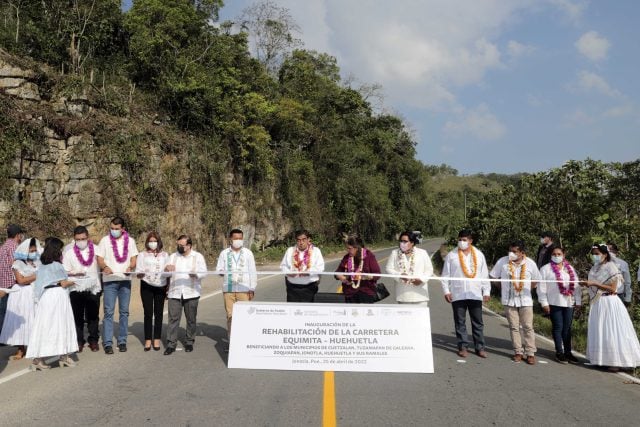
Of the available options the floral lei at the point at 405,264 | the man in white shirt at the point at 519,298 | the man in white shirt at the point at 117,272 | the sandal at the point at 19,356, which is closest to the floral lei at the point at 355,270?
the floral lei at the point at 405,264

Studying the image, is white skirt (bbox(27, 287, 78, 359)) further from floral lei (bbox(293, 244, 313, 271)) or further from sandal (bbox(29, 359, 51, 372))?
floral lei (bbox(293, 244, 313, 271))

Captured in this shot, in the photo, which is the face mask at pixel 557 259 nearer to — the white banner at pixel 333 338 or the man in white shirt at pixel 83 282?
the white banner at pixel 333 338

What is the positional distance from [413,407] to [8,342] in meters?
5.75

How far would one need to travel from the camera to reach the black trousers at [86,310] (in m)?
8.19

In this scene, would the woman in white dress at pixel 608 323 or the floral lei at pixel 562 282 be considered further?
the floral lei at pixel 562 282

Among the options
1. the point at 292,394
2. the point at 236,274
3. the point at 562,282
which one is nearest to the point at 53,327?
the point at 236,274

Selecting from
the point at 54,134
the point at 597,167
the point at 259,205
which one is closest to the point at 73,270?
the point at 597,167

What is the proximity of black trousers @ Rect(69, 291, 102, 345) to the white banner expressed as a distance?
2.52m

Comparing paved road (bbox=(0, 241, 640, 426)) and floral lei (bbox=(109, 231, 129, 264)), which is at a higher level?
floral lei (bbox=(109, 231, 129, 264))

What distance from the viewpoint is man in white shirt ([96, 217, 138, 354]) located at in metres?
8.17

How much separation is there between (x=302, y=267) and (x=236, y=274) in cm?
101

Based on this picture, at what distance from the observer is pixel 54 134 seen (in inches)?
795

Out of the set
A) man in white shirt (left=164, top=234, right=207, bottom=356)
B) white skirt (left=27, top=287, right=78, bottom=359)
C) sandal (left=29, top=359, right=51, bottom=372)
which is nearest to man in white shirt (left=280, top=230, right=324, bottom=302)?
man in white shirt (left=164, top=234, right=207, bottom=356)

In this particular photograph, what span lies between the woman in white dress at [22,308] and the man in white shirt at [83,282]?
20.0 inches
